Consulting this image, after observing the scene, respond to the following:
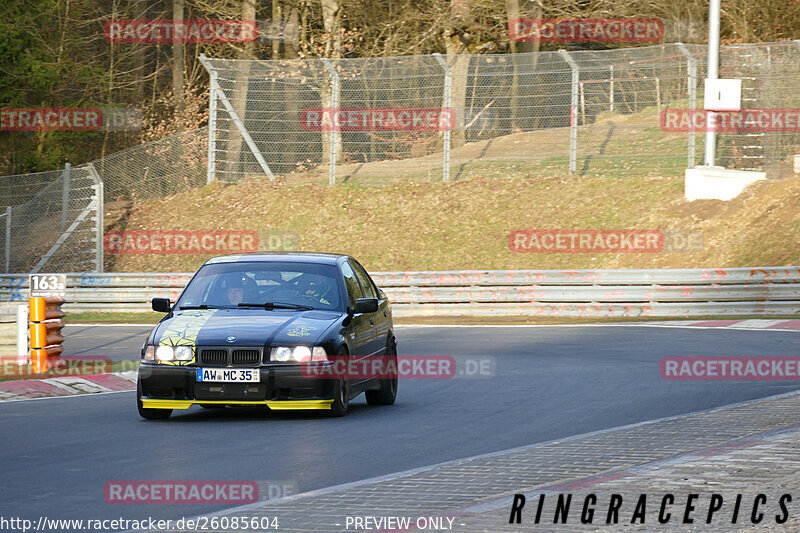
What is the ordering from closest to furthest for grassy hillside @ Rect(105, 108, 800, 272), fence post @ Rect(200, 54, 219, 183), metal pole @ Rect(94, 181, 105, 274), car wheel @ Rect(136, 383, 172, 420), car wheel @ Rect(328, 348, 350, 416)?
car wheel @ Rect(328, 348, 350, 416), car wheel @ Rect(136, 383, 172, 420), grassy hillside @ Rect(105, 108, 800, 272), metal pole @ Rect(94, 181, 105, 274), fence post @ Rect(200, 54, 219, 183)

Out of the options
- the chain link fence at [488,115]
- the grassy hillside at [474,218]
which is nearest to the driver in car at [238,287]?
the grassy hillside at [474,218]

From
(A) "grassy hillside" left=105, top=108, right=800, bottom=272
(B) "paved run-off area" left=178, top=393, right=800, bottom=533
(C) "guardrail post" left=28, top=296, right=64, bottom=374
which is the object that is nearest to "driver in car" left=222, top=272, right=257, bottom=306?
(B) "paved run-off area" left=178, top=393, right=800, bottom=533

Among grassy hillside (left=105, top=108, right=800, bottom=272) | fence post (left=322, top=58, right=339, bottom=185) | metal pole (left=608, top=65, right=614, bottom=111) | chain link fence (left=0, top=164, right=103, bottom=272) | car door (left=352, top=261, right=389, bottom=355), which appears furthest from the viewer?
chain link fence (left=0, top=164, right=103, bottom=272)

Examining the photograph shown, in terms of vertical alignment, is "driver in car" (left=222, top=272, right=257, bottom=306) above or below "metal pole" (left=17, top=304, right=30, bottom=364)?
above

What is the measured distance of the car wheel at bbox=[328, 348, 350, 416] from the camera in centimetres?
1146

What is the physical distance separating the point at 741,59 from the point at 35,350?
19.8 meters

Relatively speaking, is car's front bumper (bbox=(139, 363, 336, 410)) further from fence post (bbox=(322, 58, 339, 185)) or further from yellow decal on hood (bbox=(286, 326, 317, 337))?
fence post (bbox=(322, 58, 339, 185))

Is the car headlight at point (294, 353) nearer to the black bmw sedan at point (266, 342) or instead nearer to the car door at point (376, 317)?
the black bmw sedan at point (266, 342)

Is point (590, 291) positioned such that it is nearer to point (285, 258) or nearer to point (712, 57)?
point (712, 57)

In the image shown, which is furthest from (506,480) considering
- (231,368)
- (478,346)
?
(478,346)

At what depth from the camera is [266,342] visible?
11.1m

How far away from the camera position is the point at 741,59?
30000 millimetres

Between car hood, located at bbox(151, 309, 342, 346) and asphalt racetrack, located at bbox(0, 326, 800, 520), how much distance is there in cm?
75

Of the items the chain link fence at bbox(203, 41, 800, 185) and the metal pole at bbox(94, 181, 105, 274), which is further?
the metal pole at bbox(94, 181, 105, 274)
